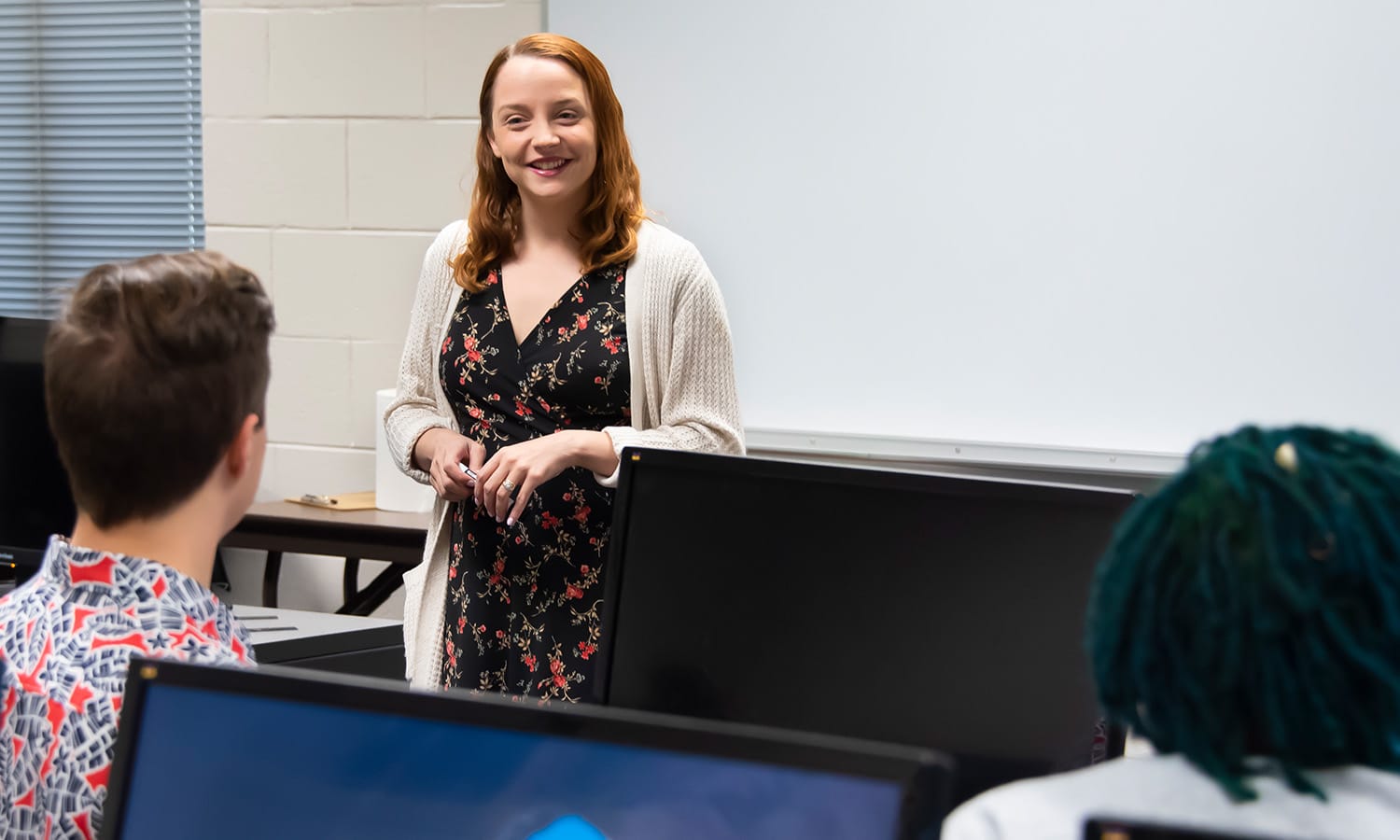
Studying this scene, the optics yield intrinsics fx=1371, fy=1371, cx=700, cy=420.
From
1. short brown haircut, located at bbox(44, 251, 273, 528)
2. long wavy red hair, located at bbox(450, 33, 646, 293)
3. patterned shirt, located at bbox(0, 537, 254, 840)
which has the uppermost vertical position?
long wavy red hair, located at bbox(450, 33, 646, 293)

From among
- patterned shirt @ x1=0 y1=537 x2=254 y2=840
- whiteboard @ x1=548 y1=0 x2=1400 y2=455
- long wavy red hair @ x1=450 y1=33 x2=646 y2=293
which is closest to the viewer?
patterned shirt @ x1=0 y1=537 x2=254 y2=840

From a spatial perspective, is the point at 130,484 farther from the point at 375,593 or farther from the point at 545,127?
the point at 375,593

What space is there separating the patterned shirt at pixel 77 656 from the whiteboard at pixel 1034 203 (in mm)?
1787

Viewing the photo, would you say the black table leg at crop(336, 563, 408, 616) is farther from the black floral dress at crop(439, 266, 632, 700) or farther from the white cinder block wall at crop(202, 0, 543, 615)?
the black floral dress at crop(439, 266, 632, 700)

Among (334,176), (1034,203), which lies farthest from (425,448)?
(334,176)

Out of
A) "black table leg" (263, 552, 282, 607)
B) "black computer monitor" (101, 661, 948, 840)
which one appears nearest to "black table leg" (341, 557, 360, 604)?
"black table leg" (263, 552, 282, 607)

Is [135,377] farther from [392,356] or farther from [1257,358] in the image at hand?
[392,356]

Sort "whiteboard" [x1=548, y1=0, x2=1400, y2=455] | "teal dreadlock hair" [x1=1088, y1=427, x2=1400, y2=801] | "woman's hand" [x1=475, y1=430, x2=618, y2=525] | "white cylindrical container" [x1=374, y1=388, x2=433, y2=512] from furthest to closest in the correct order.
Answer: "white cylindrical container" [x1=374, y1=388, x2=433, y2=512] → "whiteboard" [x1=548, y1=0, x2=1400, y2=455] → "woman's hand" [x1=475, y1=430, x2=618, y2=525] → "teal dreadlock hair" [x1=1088, y1=427, x2=1400, y2=801]

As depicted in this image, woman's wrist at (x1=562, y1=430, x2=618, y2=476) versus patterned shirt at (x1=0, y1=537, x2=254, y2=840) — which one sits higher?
woman's wrist at (x1=562, y1=430, x2=618, y2=476)

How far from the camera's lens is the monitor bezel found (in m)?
1.03

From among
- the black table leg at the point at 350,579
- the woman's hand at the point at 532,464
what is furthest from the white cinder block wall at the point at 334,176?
the woman's hand at the point at 532,464

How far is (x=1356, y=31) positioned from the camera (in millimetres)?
2424

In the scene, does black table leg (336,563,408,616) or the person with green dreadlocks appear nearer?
the person with green dreadlocks

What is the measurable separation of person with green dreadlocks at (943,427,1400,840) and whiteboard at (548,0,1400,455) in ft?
6.69
